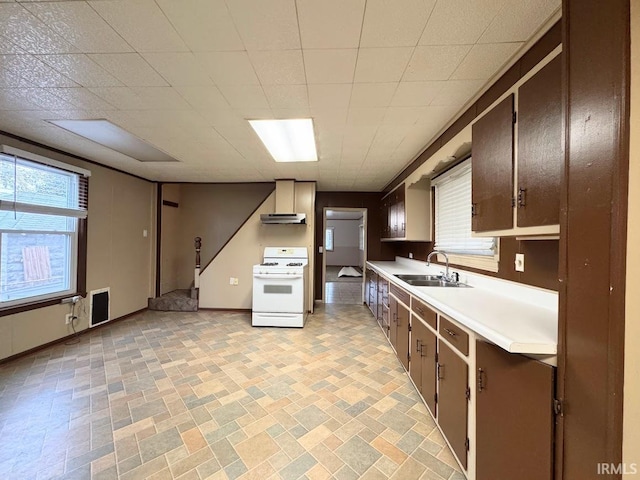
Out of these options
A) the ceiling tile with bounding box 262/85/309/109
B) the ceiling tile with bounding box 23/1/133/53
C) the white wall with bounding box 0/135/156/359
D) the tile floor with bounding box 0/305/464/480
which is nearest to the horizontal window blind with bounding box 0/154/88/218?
the white wall with bounding box 0/135/156/359

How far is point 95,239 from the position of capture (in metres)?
3.63

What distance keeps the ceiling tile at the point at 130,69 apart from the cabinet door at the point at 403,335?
278cm

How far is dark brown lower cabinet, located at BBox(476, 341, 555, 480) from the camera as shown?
3.15 ft

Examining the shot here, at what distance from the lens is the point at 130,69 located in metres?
1.64

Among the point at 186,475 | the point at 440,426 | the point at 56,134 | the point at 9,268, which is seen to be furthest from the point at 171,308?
the point at 440,426

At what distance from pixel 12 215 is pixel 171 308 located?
104 inches

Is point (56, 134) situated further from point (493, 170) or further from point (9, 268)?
point (493, 170)

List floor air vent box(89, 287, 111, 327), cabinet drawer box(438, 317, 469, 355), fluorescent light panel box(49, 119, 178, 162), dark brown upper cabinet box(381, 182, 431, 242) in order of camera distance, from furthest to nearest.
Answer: floor air vent box(89, 287, 111, 327)
dark brown upper cabinet box(381, 182, 431, 242)
fluorescent light panel box(49, 119, 178, 162)
cabinet drawer box(438, 317, 469, 355)

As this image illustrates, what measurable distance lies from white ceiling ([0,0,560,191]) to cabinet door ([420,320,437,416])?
6.04 ft

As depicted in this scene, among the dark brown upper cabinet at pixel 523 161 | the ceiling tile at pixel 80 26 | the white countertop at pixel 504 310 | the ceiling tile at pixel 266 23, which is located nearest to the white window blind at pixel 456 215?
the white countertop at pixel 504 310

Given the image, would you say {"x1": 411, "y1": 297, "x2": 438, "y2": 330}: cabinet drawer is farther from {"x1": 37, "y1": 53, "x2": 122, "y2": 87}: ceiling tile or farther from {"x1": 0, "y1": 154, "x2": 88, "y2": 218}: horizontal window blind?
{"x1": 0, "y1": 154, "x2": 88, "y2": 218}: horizontal window blind

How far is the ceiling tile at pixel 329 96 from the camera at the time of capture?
5.93ft

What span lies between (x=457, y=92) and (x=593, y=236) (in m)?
1.52

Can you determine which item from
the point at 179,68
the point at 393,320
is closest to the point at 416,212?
the point at 393,320
